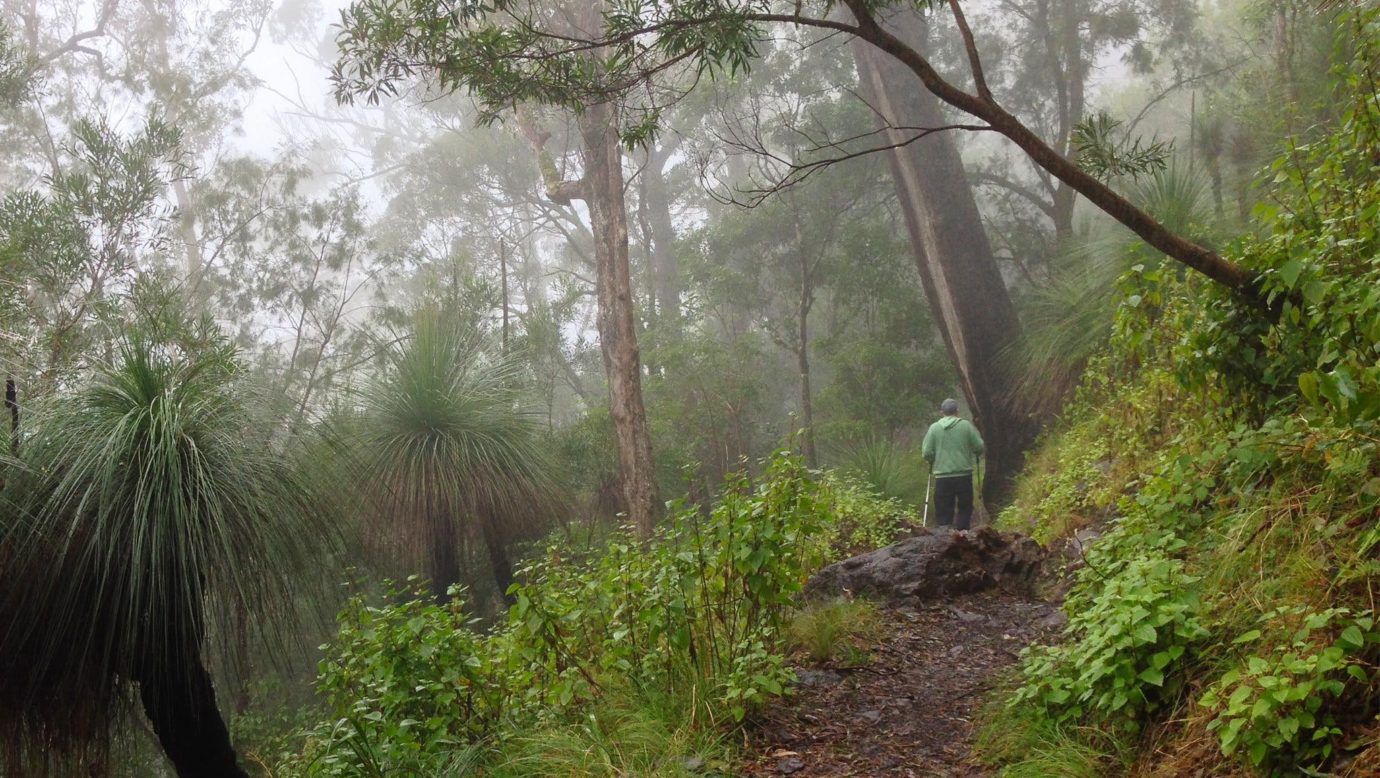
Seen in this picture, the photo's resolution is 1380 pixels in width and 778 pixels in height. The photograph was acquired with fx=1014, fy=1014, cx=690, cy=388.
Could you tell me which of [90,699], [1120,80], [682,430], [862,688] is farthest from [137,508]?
[1120,80]

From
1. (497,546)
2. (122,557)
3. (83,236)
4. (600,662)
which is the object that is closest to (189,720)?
(122,557)

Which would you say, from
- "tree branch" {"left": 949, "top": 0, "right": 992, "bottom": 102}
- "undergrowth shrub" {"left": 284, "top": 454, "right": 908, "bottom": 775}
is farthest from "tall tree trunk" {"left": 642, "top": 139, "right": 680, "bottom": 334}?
"tree branch" {"left": 949, "top": 0, "right": 992, "bottom": 102}

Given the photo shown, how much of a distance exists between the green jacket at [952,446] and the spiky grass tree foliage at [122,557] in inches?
238

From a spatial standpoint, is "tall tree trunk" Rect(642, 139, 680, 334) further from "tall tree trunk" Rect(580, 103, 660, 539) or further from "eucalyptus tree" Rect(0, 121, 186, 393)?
"eucalyptus tree" Rect(0, 121, 186, 393)

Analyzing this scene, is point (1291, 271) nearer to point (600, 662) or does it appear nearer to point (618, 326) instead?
point (600, 662)

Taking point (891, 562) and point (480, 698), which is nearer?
point (480, 698)

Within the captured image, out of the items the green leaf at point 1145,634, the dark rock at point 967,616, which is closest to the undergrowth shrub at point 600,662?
the green leaf at point 1145,634

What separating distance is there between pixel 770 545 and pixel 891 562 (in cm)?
226

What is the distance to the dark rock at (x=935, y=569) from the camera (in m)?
5.95

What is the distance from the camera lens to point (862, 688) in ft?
14.9

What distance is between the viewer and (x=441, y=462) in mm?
9922

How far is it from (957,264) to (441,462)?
670 centimetres

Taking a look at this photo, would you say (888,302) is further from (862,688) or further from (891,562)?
(862,688)

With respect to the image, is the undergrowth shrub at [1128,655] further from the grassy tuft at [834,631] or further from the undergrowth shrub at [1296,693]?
the grassy tuft at [834,631]
